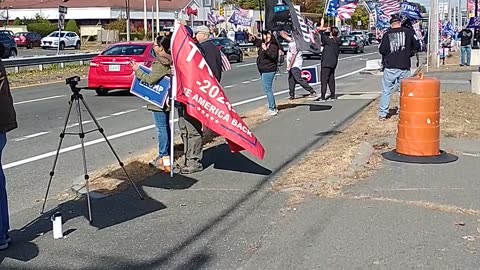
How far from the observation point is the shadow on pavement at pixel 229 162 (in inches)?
368

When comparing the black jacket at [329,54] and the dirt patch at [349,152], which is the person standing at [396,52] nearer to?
the dirt patch at [349,152]

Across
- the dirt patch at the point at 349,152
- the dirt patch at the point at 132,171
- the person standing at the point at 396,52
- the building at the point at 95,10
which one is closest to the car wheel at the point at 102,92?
the dirt patch at the point at 349,152

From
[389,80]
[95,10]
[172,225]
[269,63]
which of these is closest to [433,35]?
[269,63]

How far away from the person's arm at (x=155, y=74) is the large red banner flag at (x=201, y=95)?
747mm

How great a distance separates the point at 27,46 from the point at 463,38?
40.8 meters

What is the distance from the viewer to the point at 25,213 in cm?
741

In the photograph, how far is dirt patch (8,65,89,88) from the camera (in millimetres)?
25516

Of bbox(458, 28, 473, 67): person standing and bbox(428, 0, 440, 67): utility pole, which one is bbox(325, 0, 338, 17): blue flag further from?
bbox(458, 28, 473, 67): person standing

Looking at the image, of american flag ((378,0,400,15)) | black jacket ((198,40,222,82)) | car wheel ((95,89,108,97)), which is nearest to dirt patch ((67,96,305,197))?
black jacket ((198,40,222,82))

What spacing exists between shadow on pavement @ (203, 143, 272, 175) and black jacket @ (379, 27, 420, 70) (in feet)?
12.7

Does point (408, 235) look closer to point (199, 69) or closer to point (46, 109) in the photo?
point (199, 69)

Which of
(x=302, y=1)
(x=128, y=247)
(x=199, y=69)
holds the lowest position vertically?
(x=128, y=247)

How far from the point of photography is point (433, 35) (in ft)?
96.7

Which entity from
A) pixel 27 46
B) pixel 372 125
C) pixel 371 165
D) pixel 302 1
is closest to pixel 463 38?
pixel 372 125
